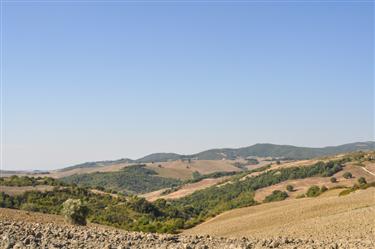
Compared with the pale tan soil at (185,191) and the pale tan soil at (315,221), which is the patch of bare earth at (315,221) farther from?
the pale tan soil at (185,191)

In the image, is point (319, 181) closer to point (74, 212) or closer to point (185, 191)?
point (185, 191)

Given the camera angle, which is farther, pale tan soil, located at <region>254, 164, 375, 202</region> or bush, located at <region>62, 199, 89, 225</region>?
pale tan soil, located at <region>254, 164, 375, 202</region>

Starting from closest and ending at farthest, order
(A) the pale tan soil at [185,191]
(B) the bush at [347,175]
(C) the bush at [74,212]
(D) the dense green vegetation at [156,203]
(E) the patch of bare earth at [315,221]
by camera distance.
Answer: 1. (E) the patch of bare earth at [315,221]
2. (C) the bush at [74,212]
3. (D) the dense green vegetation at [156,203]
4. (B) the bush at [347,175]
5. (A) the pale tan soil at [185,191]

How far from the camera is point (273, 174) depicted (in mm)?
162875

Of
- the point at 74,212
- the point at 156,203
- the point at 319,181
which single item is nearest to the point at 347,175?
the point at 319,181

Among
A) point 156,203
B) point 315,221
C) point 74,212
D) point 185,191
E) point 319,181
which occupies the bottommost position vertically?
point 185,191

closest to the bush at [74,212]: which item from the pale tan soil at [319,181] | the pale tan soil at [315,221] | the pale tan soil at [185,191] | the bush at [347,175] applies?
the pale tan soil at [315,221]

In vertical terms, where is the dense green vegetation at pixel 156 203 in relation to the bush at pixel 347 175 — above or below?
below

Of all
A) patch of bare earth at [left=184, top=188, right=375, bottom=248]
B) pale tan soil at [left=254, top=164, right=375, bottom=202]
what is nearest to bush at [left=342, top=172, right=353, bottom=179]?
pale tan soil at [left=254, top=164, right=375, bottom=202]

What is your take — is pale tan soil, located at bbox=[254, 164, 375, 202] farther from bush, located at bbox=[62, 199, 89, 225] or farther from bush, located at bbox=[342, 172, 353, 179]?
bush, located at bbox=[62, 199, 89, 225]

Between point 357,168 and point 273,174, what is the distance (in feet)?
124

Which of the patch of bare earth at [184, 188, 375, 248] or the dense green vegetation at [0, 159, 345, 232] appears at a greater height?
the patch of bare earth at [184, 188, 375, 248]

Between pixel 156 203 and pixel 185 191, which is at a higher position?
pixel 156 203

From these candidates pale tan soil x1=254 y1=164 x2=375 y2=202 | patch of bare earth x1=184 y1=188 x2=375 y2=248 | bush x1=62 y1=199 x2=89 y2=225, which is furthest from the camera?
pale tan soil x1=254 y1=164 x2=375 y2=202
